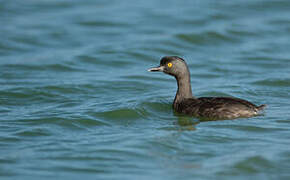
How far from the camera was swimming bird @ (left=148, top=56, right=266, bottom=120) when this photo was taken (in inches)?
472

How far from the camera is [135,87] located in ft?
51.7

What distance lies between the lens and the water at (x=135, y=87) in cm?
995

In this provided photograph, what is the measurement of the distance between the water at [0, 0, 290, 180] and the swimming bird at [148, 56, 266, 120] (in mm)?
183

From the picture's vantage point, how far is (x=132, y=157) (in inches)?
401

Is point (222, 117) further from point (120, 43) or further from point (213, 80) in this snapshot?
point (120, 43)

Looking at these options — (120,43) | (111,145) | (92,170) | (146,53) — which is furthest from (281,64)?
(92,170)

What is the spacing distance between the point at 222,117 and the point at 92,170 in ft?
11.4

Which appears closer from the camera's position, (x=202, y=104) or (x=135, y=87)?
(x=202, y=104)

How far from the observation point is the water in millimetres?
9945

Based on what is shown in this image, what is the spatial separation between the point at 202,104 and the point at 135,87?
358cm

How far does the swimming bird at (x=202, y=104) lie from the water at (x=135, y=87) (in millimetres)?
183

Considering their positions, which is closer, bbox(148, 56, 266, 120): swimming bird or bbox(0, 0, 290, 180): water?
bbox(0, 0, 290, 180): water

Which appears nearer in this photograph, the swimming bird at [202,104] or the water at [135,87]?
the water at [135,87]

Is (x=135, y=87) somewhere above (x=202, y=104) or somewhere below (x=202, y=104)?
below
